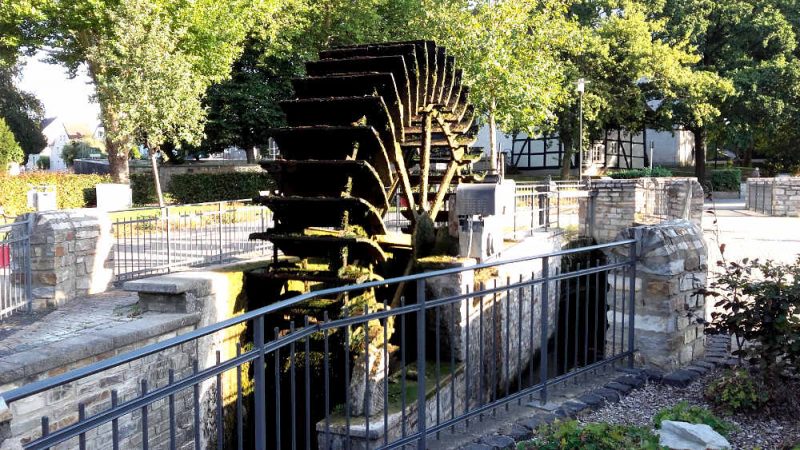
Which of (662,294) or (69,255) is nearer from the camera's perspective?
(662,294)

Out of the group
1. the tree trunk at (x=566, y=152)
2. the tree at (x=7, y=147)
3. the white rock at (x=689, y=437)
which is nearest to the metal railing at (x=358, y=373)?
the white rock at (x=689, y=437)

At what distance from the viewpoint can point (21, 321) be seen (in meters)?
6.83

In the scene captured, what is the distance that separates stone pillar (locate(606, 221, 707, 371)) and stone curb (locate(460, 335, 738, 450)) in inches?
6.7

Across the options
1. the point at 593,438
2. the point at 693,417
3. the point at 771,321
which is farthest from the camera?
the point at 771,321

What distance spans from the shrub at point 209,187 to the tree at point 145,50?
264 centimetres

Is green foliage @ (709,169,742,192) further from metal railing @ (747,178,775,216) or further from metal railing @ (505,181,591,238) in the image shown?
metal railing @ (505,181,591,238)

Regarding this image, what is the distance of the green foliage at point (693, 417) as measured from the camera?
13.1 ft

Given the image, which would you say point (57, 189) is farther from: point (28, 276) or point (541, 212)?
point (541, 212)

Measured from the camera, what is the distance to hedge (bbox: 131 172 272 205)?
81.7ft

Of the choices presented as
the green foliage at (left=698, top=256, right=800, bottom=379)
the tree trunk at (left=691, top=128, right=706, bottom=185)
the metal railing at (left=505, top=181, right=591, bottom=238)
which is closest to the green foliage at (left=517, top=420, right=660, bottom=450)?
the green foliage at (left=698, top=256, right=800, bottom=379)

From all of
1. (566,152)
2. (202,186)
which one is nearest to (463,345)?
(202,186)

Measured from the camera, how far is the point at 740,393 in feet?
14.4

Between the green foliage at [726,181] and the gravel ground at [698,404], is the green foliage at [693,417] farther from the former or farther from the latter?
the green foliage at [726,181]

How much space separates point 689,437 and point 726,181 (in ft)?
101
